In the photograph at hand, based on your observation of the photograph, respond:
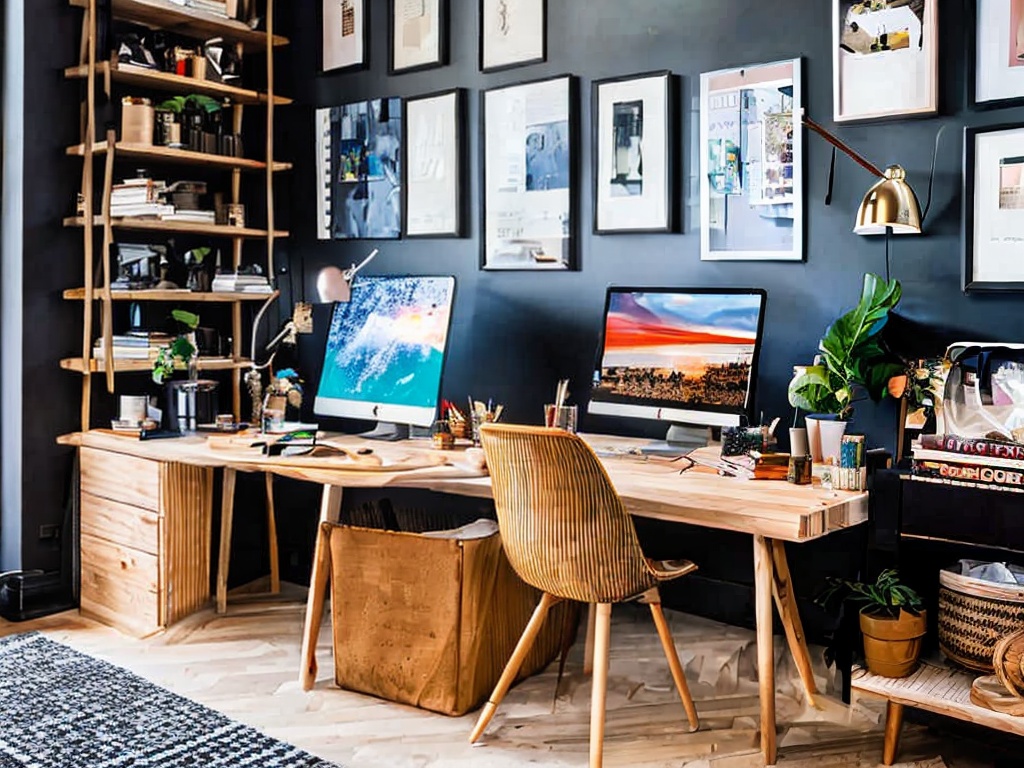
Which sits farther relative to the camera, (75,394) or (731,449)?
(75,394)

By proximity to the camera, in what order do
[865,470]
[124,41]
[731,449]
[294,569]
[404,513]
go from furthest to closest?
[294,569]
[124,41]
[404,513]
[731,449]
[865,470]

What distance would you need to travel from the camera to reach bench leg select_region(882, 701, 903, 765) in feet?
8.40

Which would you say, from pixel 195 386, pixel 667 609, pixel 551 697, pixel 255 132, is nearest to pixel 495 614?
pixel 551 697

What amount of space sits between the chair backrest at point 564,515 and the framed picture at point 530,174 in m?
1.23

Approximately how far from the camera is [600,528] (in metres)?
2.48

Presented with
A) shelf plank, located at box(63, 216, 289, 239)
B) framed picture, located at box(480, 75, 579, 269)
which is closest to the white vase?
framed picture, located at box(480, 75, 579, 269)

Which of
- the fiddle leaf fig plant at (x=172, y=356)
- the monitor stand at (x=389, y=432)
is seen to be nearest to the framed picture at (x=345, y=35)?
the fiddle leaf fig plant at (x=172, y=356)

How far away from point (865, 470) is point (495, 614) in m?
1.02

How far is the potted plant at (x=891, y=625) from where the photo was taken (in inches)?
101

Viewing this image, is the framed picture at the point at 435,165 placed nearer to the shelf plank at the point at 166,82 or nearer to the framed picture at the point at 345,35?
the framed picture at the point at 345,35

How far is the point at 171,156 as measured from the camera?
381 cm

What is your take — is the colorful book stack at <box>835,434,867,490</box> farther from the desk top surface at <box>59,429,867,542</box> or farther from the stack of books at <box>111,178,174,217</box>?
the stack of books at <box>111,178,174,217</box>

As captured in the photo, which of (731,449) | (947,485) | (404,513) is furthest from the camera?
(404,513)

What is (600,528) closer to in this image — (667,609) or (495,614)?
(495,614)
